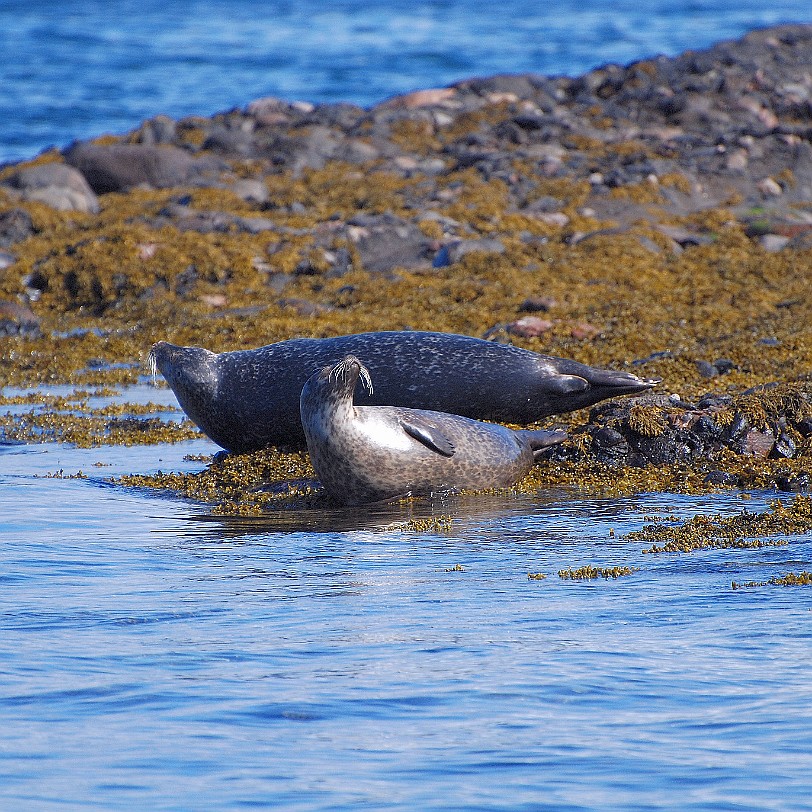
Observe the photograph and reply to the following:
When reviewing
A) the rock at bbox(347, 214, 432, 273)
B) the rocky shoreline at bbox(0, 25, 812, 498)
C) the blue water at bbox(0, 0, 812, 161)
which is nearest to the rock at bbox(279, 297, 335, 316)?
the rocky shoreline at bbox(0, 25, 812, 498)

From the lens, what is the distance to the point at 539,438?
7.06 meters

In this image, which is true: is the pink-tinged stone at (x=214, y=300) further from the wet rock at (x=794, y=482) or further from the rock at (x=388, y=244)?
the wet rock at (x=794, y=482)

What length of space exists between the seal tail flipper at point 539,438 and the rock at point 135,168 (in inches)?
425

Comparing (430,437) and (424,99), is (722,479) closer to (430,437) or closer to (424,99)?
(430,437)

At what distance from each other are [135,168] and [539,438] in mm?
11616

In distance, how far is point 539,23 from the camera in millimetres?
44312

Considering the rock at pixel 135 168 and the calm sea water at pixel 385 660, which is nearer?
the calm sea water at pixel 385 660

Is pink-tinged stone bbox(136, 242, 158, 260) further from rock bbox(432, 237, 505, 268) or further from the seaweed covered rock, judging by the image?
the seaweed covered rock

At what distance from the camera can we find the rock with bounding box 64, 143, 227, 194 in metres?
17.3

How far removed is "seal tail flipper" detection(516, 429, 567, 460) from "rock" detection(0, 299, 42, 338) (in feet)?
20.3

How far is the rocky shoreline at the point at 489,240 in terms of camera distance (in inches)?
364

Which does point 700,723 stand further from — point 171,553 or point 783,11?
point 783,11

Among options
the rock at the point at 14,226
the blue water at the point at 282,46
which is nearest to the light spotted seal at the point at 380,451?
the rock at the point at 14,226

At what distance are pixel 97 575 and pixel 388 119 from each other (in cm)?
1551
